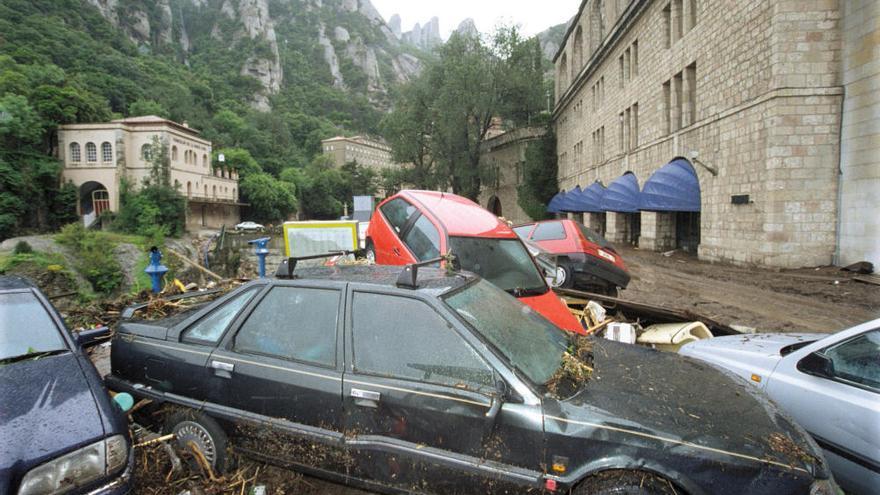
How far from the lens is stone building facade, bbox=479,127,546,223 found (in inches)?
1716

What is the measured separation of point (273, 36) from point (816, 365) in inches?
5918

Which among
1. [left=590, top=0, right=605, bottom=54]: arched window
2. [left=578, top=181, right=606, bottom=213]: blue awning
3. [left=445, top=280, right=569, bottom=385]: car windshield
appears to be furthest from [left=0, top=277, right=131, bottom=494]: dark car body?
[left=590, top=0, right=605, bottom=54]: arched window

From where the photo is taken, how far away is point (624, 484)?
206 cm

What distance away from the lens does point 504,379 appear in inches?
91.5

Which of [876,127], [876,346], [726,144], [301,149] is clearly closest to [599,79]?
[726,144]

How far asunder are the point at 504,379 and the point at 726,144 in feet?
48.4

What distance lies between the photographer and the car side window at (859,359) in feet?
9.00

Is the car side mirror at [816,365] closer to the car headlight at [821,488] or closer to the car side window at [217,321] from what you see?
the car headlight at [821,488]

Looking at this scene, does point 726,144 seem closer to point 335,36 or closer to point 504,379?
point 504,379

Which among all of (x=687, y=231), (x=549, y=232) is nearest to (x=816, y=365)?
(x=549, y=232)

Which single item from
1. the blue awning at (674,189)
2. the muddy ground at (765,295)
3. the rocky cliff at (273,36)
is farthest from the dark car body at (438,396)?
the rocky cliff at (273,36)

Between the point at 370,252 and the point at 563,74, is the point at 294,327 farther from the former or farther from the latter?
the point at 563,74

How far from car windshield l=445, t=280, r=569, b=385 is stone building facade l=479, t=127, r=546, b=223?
128ft

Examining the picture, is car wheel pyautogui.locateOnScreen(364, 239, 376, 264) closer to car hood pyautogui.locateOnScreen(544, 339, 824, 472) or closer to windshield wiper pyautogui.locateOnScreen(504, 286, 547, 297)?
windshield wiper pyautogui.locateOnScreen(504, 286, 547, 297)
